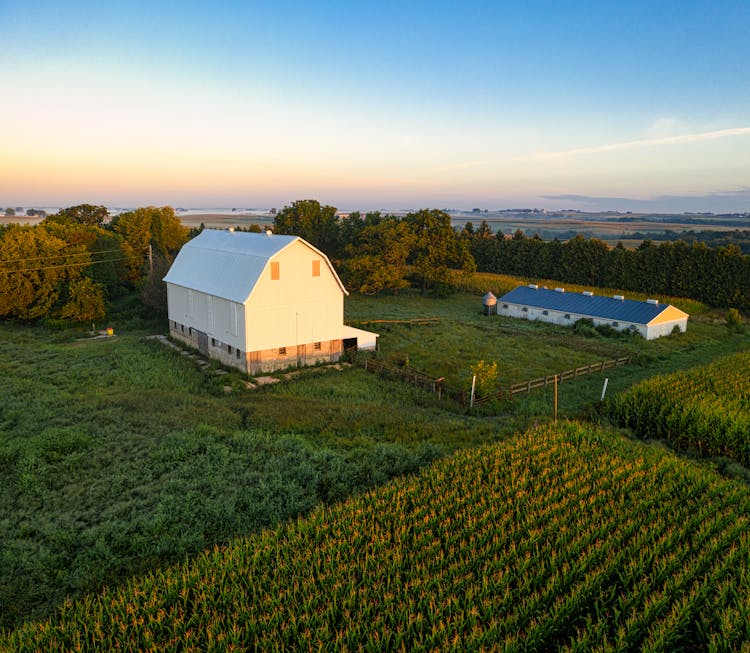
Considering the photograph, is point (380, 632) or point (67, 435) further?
point (67, 435)

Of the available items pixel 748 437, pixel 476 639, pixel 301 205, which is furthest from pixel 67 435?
pixel 301 205

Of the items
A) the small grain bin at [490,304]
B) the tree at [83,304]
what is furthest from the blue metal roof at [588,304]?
the tree at [83,304]

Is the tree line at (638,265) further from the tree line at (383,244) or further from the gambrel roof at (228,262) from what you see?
the gambrel roof at (228,262)

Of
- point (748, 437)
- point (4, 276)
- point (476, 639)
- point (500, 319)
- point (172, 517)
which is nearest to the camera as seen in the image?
point (476, 639)

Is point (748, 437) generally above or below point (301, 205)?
below

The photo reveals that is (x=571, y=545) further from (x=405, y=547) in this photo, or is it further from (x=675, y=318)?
(x=675, y=318)

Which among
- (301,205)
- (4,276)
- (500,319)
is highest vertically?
(301,205)

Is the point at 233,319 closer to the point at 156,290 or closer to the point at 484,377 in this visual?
the point at 484,377

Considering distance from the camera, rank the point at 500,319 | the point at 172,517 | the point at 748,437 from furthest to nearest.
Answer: the point at 500,319, the point at 748,437, the point at 172,517
